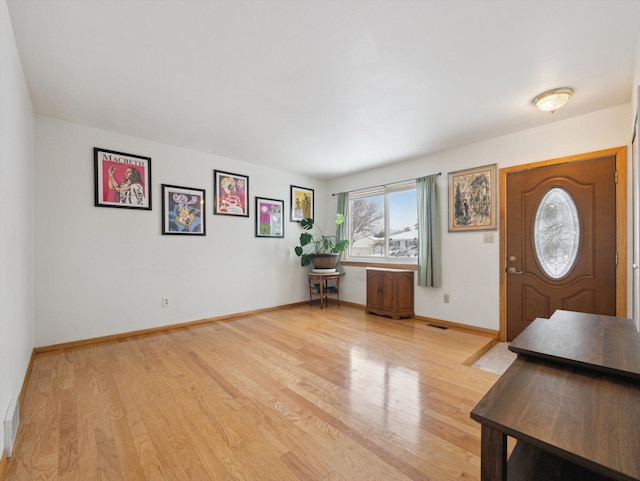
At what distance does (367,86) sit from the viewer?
7.57 feet

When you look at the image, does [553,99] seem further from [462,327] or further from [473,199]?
[462,327]

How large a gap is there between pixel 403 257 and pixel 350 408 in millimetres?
2977

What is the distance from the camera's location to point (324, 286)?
5.25 metres

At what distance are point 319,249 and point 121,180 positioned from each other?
3216mm

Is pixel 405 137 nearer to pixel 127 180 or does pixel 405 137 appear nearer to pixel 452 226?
pixel 452 226

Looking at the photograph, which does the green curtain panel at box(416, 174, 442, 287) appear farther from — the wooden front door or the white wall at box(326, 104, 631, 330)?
the wooden front door

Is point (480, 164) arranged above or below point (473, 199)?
above

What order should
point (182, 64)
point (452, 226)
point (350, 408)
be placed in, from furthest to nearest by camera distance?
point (452, 226) < point (182, 64) < point (350, 408)

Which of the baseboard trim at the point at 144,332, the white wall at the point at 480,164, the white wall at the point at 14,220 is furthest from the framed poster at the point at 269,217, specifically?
the white wall at the point at 14,220

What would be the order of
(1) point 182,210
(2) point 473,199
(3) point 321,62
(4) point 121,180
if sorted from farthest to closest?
(1) point 182,210 < (2) point 473,199 < (4) point 121,180 < (3) point 321,62

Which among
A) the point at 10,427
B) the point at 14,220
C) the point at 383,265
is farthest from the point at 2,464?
the point at 383,265

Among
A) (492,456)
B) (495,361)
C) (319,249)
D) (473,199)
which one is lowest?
(495,361)

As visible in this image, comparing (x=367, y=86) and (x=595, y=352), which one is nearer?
(x=595, y=352)

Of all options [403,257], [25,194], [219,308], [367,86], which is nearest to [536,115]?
[367,86]
